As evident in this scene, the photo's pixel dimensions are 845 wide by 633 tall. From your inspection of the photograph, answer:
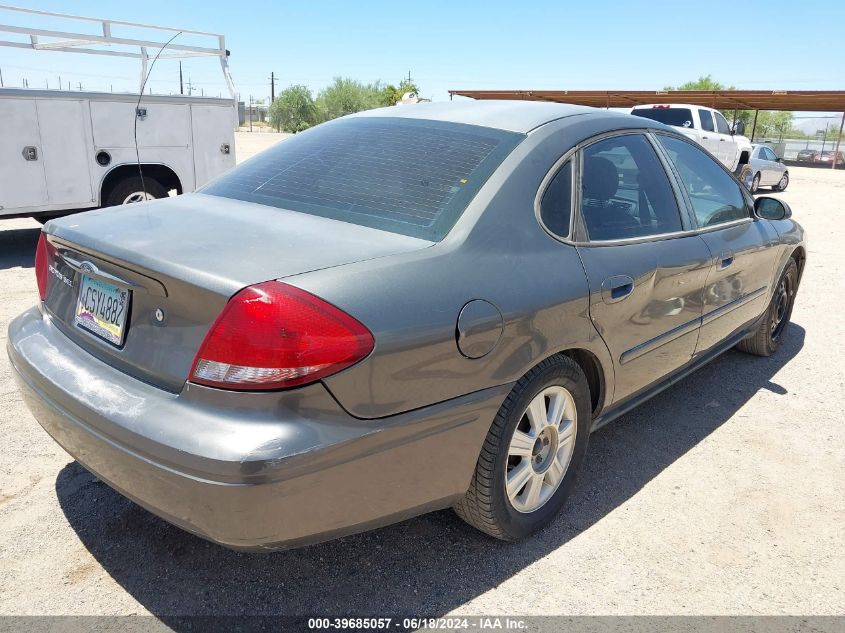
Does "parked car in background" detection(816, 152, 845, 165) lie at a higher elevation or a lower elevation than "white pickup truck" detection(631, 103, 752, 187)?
lower

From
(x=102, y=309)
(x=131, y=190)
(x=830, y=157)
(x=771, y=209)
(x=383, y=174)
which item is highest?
(x=383, y=174)

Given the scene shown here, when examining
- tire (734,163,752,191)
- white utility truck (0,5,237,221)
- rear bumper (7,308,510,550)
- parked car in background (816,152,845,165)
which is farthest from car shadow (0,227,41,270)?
parked car in background (816,152,845,165)

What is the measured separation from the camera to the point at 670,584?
2.43m

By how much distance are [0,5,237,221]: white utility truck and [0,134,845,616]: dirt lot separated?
436 centimetres

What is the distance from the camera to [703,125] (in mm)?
15172

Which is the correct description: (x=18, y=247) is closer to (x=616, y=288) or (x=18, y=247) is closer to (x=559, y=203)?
(x=559, y=203)

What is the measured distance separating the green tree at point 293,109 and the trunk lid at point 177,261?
69.9m

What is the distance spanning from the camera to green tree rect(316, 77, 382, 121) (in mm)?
70438

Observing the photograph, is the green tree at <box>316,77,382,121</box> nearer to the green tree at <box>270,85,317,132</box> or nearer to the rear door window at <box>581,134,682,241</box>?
the green tree at <box>270,85,317,132</box>

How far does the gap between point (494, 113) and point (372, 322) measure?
4.58ft

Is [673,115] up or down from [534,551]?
up

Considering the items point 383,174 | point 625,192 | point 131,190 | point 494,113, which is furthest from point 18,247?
point 625,192

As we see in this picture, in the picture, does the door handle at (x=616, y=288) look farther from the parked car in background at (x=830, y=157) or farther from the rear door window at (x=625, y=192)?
the parked car in background at (x=830, y=157)

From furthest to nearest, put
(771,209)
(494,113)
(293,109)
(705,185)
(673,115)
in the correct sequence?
(293,109), (673,115), (771,209), (705,185), (494,113)
